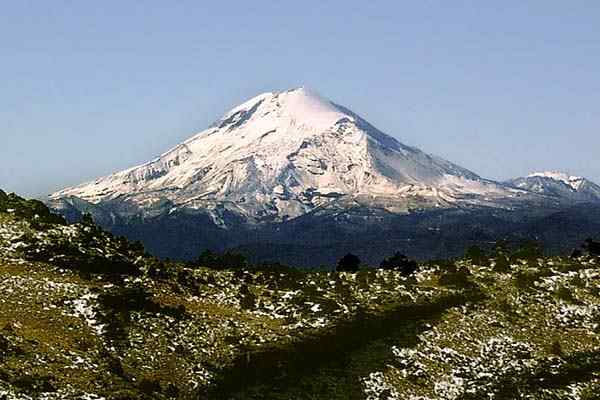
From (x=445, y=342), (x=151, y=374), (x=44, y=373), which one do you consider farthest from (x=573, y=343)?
(x=44, y=373)

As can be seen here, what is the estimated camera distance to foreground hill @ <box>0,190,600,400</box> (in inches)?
1652

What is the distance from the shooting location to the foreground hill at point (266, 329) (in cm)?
4197

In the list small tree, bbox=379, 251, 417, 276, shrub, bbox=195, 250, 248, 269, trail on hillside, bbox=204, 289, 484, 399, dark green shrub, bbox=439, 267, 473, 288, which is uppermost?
shrub, bbox=195, 250, 248, 269

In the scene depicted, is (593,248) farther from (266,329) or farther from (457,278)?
(266,329)

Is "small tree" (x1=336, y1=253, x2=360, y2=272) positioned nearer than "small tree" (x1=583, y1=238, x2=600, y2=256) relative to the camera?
Yes

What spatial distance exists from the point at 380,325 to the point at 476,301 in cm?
1131

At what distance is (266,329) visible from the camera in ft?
172

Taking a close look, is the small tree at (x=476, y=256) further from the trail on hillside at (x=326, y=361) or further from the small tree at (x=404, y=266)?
the trail on hillside at (x=326, y=361)

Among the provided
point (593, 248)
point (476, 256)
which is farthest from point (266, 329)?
point (593, 248)

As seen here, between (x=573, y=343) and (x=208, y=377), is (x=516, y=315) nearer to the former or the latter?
(x=573, y=343)

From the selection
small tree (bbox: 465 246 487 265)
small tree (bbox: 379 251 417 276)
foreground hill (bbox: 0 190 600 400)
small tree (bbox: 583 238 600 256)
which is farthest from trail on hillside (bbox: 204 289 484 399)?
small tree (bbox: 583 238 600 256)

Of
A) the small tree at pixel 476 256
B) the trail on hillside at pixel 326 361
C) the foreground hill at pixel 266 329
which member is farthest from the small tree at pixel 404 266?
the trail on hillside at pixel 326 361

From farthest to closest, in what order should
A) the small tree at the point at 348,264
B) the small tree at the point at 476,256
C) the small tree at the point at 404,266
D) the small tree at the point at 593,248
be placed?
1. the small tree at the point at 593,248
2. the small tree at the point at 348,264
3. the small tree at the point at 476,256
4. the small tree at the point at 404,266

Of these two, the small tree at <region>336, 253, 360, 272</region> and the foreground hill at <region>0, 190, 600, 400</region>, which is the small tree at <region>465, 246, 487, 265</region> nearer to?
the foreground hill at <region>0, 190, 600, 400</region>
